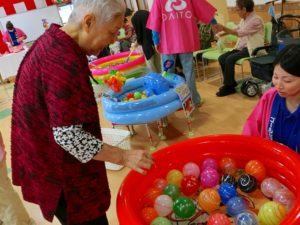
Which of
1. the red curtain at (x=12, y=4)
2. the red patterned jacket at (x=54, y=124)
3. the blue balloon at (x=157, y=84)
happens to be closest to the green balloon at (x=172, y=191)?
the red patterned jacket at (x=54, y=124)

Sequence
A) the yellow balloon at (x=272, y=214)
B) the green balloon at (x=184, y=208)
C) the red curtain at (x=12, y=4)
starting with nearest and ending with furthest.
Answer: the yellow balloon at (x=272, y=214) < the green balloon at (x=184, y=208) < the red curtain at (x=12, y=4)

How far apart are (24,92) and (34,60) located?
0.41 feet

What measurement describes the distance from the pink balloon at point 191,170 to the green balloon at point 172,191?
0.16 meters

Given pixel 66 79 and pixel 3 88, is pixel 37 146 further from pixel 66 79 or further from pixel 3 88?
pixel 3 88

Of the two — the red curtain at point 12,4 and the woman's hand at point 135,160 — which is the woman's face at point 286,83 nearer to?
the woman's hand at point 135,160

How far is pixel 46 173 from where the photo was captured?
1201 millimetres

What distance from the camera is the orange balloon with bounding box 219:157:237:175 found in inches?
77.0

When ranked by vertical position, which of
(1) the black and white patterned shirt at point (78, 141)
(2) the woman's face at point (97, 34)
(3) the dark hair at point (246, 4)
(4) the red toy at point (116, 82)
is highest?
(2) the woman's face at point (97, 34)

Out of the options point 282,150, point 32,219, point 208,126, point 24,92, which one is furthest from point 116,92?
point 24,92

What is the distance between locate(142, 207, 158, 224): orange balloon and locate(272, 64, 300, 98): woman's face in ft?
3.01

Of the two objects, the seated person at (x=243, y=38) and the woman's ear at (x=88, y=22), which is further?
the seated person at (x=243, y=38)

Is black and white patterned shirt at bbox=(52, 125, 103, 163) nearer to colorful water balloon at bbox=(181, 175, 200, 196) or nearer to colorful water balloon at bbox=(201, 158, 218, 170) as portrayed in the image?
colorful water balloon at bbox=(181, 175, 200, 196)

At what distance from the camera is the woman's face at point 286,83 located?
1.53 metres

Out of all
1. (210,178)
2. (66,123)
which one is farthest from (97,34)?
(210,178)
